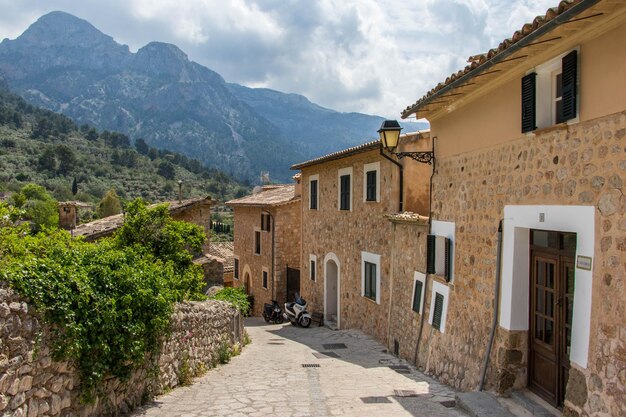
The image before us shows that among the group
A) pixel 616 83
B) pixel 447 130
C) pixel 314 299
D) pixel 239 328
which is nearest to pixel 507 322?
pixel 616 83

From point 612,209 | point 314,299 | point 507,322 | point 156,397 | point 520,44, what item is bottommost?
point 314,299

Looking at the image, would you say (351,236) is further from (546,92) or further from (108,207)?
(108,207)

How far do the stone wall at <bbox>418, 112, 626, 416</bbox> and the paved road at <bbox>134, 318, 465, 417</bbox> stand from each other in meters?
0.83

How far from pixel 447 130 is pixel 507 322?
4029mm

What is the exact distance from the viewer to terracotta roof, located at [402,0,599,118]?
505cm

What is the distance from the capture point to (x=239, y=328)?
14125 mm

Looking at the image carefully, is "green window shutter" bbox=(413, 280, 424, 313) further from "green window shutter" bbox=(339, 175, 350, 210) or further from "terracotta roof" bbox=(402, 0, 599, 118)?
"green window shutter" bbox=(339, 175, 350, 210)

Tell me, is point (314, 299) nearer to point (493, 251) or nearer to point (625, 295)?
point (493, 251)

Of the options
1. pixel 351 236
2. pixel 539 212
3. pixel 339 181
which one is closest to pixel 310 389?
pixel 539 212

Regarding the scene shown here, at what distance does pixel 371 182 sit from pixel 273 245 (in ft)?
31.5

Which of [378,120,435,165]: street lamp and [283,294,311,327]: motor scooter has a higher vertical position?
[378,120,435,165]: street lamp

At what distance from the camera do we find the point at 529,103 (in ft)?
21.8

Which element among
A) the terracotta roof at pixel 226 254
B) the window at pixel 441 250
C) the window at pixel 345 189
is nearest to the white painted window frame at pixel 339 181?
the window at pixel 345 189

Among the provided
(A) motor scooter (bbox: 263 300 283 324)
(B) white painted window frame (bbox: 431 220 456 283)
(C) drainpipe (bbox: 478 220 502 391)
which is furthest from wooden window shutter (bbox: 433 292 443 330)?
(A) motor scooter (bbox: 263 300 283 324)
